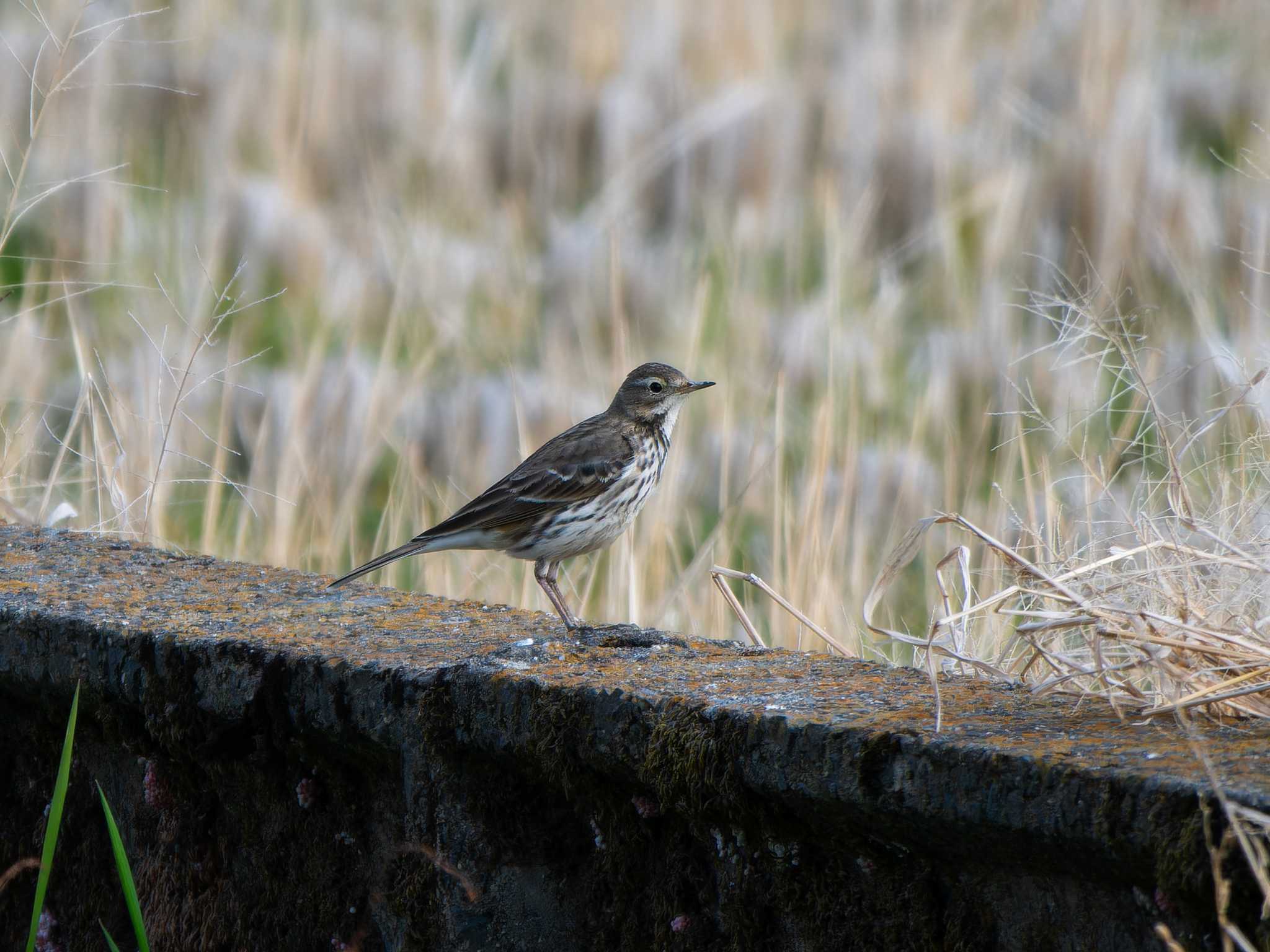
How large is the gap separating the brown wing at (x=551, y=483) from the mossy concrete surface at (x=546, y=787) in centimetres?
130

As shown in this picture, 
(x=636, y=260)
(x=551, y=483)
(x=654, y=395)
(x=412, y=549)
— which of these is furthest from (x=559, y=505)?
(x=636, y=260)

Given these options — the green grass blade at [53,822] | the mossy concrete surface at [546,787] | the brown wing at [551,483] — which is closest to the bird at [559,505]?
the brown wing at [551,483]

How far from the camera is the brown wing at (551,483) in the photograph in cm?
416

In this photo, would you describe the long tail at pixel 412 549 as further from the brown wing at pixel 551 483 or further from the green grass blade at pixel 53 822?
the green grass blade at pixel 53 822

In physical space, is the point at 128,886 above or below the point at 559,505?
below

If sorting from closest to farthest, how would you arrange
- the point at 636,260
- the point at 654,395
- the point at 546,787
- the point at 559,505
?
the point at 546,787, the point at 559,505, the point at 654,395, the point at 636,260

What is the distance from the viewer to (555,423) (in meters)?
6.50

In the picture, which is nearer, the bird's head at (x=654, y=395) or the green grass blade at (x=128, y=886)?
the green grass blade at (x=128, y=886)

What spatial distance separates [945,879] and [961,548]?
1.85ft

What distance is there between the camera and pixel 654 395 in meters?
4.66

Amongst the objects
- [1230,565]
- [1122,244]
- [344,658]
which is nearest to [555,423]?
[1122,244]

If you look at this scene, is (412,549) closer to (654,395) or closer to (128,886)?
(654,395)

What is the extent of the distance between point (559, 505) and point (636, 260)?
15.9ft

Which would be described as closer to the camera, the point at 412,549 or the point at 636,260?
the point at 412,549
